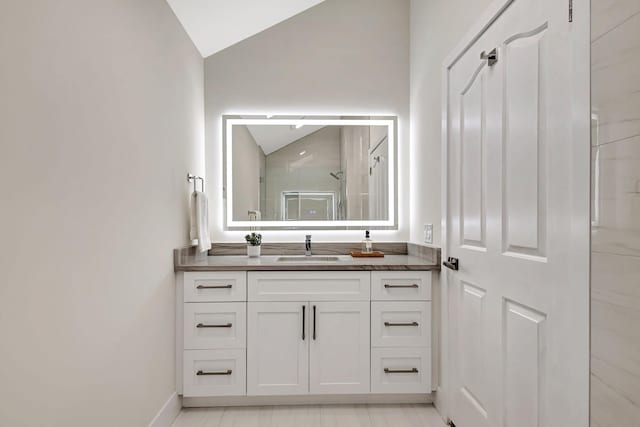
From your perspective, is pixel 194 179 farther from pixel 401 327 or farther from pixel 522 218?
pixel 522 218

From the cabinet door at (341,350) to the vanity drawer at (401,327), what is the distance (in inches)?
2.0

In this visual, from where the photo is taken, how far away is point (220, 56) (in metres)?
2.72

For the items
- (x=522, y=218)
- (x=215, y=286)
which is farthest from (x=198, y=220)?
(x=522, y=218)

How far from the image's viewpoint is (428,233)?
2293mm

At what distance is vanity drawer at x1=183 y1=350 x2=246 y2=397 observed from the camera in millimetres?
2117

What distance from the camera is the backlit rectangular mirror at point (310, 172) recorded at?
2779 mm

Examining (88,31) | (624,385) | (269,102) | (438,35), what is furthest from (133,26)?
(624,385)

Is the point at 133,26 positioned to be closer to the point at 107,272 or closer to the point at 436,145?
the point at 107,272

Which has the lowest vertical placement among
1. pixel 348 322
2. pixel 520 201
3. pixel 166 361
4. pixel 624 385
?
pixel 166 361

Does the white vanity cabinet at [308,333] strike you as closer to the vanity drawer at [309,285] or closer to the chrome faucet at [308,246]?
the vanity drawer at [309,285]

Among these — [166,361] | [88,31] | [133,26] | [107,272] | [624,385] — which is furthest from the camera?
[166,361]

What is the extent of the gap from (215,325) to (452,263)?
1336mm

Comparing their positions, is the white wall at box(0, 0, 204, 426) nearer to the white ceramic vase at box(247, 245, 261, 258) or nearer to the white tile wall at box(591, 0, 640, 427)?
the white ceramic vase at box(247, 245, 261, 258)

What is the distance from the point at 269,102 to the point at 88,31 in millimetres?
1552
